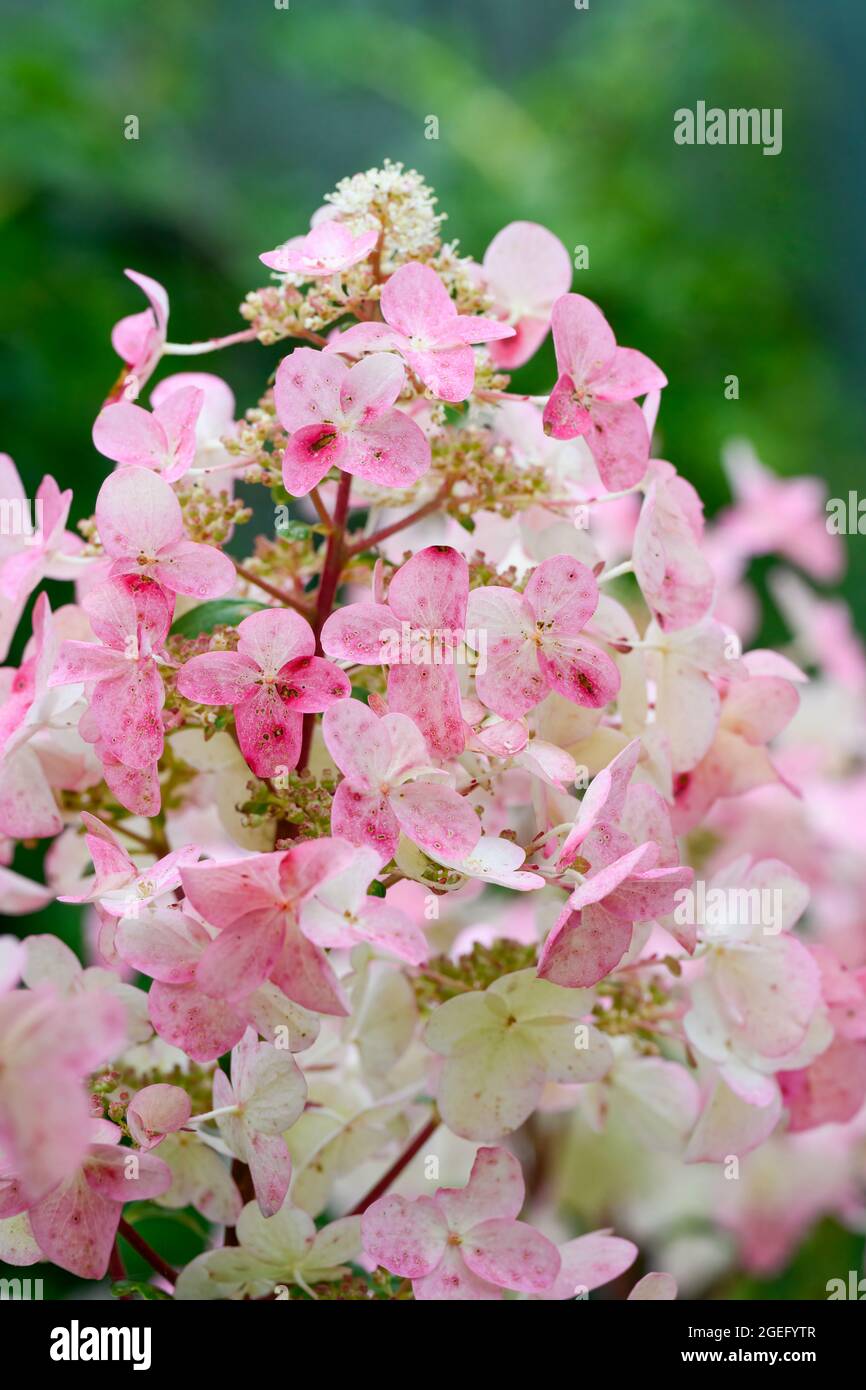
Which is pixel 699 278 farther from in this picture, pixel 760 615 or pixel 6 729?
pixel 6 729

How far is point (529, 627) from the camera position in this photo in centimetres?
38

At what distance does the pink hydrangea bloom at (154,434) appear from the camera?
0.40 meters

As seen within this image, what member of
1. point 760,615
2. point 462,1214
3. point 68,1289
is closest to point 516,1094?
point 462,1214

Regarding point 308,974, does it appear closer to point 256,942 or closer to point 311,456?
point 256,942

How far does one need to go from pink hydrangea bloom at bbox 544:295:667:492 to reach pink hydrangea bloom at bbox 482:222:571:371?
59 millimetres

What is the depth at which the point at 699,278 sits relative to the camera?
5.72 feet

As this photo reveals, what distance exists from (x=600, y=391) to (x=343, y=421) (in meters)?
0.08

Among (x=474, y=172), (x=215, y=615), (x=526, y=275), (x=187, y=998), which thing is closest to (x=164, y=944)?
(x=187, y=998)

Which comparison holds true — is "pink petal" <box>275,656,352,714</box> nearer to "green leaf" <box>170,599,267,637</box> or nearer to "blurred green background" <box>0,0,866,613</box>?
"green leaf" <box>170,599,267,637</box>

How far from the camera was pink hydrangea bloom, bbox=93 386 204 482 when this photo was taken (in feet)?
1.32

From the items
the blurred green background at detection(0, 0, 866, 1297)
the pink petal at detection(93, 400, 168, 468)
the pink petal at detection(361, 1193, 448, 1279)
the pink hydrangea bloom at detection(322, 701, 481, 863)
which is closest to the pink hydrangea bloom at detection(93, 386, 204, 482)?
the pink petal at detection(93, 400, 168, 468)

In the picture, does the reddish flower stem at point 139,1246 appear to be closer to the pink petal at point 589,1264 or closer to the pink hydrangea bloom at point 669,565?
the pink petal at point 589,1264

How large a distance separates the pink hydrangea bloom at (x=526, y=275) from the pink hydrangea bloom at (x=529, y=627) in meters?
0.12

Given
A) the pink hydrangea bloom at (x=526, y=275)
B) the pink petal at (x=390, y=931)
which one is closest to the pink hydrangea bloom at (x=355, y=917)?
the pink petal at (x=390, y=931)
